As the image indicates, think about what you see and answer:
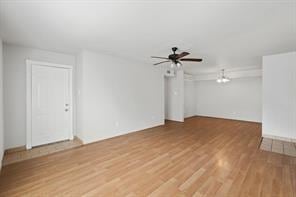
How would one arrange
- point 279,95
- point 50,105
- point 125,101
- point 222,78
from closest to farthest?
point 50,105, point 279,95, point 125,101, point 222,78

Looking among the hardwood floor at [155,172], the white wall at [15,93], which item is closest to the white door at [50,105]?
the white wall at [15,93]

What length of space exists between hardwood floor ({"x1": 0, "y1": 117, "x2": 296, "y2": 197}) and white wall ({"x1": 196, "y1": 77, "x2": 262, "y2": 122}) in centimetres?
372

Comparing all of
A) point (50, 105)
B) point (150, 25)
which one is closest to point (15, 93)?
point (50, 105)

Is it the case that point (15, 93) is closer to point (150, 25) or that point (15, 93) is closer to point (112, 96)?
point (112, 96)

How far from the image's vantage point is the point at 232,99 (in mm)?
7379

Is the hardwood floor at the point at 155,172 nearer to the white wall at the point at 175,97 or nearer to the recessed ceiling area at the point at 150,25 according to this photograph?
the recessed ceiling area at the point at 150,25

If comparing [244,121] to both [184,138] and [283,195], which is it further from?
[283,195]

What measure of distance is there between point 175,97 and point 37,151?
537 cm

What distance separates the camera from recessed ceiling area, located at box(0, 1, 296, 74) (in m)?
1.90

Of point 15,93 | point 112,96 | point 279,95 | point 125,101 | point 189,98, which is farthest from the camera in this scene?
point 189,98

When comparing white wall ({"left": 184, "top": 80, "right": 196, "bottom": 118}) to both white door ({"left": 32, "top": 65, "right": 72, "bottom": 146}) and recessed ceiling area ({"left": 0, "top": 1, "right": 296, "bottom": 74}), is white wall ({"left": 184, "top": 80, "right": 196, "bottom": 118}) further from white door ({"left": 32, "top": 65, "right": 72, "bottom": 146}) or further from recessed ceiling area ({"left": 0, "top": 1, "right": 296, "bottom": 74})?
white door ({"left": 32, "top": 65, "right": 72, "bottom": 146})

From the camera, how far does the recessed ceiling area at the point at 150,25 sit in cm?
190

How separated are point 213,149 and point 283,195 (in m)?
1.60

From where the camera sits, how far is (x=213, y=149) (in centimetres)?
351
